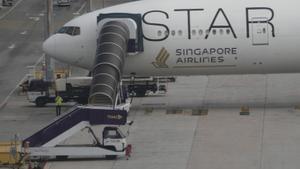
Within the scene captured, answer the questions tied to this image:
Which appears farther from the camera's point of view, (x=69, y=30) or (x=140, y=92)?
(x=140, y=92)

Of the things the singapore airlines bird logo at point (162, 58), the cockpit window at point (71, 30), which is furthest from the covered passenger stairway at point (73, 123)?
the cockpit window at point (71, 30)

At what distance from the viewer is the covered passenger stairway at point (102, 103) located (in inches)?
1748

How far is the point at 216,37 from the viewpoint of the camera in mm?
54125

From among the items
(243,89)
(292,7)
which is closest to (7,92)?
(243,89)

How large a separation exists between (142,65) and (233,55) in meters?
4.67

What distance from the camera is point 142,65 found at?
54938mm

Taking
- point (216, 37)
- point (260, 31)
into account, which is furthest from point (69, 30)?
point (260, 31)

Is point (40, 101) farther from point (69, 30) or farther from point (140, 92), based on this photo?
point (140, 92)

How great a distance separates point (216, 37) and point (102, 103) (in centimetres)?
1032

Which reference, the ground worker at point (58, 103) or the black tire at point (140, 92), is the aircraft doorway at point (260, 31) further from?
the ground worker at point (58, 103)

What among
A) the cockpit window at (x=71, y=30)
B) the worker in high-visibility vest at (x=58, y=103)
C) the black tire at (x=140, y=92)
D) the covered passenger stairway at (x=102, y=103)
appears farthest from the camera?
the black tire at (x=140, y=92)

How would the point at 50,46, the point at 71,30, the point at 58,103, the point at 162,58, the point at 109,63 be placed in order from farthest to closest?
the point at 50,46
the point at 71,30
the point at 162,58
the point at 58,103
the point at 109,63

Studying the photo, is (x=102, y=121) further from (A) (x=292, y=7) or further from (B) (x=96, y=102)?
(A) (x=292, y=7)

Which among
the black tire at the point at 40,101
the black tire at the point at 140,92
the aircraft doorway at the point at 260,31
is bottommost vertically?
the black tire at the point at 40,101
